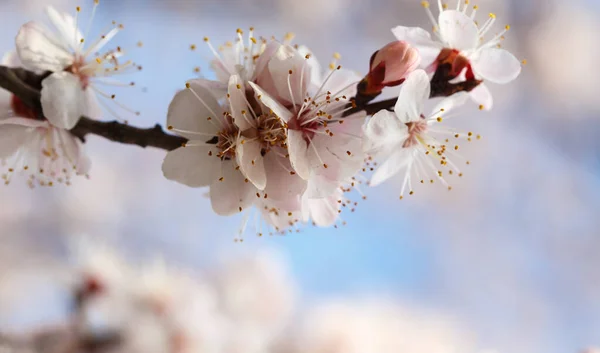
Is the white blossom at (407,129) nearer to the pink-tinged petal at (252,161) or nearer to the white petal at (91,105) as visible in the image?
the pink-tinged petal at (252,161)

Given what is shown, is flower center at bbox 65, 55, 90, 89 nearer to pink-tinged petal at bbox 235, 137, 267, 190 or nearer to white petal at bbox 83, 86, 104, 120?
white petal at bbox 83, 86, 104, 120

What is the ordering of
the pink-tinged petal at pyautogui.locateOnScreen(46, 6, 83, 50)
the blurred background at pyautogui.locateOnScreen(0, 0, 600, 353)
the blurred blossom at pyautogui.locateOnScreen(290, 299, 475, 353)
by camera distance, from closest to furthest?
1. the pink-tinged petal at pyautogui.locateOnScreen(46, 6, 83, 50)
2. the blurred blossom at pyautogui.locateOnScreen(290, 299, 475, 353)
3. the blurred background at pyautogui.locateOnScreen(0, 0, 600, 353)

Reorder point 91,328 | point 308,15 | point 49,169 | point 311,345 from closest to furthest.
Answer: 1. point 49,169
2. point 91,328
3. point 311,345
4. point 308,15

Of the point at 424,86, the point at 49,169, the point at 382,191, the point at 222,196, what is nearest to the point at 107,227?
the point at 382,191

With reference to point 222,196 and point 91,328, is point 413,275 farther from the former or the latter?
point 222,196

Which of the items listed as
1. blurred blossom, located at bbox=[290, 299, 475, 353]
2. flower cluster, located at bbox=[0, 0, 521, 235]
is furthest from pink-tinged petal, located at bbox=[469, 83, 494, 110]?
blurred blossom, located at bbox=[290, 299, 475, 353]

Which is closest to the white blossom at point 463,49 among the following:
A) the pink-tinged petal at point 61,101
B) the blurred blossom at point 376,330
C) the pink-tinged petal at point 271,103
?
the pink-tinged petal at point 271,103

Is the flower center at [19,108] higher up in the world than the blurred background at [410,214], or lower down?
lower down
